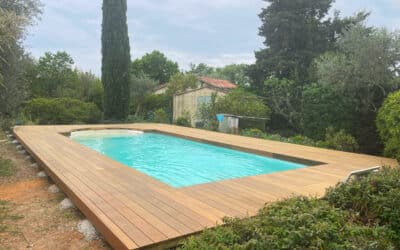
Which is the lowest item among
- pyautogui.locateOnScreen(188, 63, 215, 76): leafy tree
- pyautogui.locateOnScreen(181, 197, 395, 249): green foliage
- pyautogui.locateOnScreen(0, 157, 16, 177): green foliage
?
pyautogui.locateOnScreen(0, 157, 16, 177): green foliage

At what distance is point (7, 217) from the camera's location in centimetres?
364

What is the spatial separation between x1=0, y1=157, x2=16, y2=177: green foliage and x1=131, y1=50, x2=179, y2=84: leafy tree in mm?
23942

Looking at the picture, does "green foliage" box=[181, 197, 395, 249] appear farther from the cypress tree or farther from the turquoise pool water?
the cypress tree

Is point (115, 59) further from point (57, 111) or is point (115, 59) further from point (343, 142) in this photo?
point (343, 142)

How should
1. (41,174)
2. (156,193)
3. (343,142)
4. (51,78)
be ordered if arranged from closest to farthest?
(156,193)
(41,174)
(343,142)
(51,78)

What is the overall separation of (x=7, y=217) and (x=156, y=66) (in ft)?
90.8

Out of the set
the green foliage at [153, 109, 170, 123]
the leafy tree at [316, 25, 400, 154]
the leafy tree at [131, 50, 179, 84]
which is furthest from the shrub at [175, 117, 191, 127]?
the leafy tree at [131, 50, 179, 84]

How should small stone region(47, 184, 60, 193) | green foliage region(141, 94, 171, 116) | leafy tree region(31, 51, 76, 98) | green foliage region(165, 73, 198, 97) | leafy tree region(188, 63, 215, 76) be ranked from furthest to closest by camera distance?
leafy tree region(188, 63, 215, 76), green foliage region(165, 73, 198, 97), green foliage region(141, 94, 171, 116), leafy tree region(31, 51, 76, 98), small stone region(47, 184, 60, 193)

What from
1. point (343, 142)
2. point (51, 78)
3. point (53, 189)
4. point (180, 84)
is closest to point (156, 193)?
point (53, 189)

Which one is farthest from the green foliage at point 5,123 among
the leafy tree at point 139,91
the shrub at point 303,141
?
the shrub at point 303,141

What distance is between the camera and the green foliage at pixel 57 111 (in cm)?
1324

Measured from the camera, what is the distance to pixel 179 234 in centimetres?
283

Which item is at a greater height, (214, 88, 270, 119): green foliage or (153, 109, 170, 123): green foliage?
(214, 88, 270, 119): green foliage

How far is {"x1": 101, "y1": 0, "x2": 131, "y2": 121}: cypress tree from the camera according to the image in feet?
46.2
